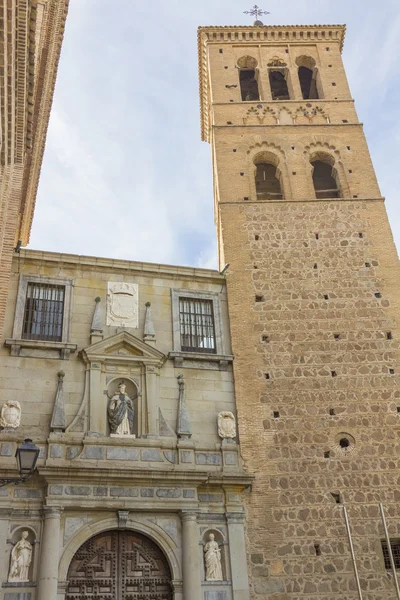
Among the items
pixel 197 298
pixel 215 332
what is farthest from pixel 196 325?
pixel 197 298

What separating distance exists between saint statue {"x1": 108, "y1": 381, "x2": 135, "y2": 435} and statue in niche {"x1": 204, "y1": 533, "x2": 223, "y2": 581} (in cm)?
283

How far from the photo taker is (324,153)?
19.9m

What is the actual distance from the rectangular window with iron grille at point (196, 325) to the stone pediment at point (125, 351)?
2.94 ft

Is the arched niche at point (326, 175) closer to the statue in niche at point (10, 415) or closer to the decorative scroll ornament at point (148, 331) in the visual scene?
the decorative scroll ornament at point (148, 331)

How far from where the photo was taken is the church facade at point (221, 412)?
41.3 feet

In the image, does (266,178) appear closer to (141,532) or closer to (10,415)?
(10,415)

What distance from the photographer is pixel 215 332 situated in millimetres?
15766

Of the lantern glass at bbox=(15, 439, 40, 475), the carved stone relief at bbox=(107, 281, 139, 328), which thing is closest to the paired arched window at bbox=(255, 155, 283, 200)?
the carved stone relief at bbox=(107, 281, 139, 328)

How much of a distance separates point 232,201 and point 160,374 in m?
5.97

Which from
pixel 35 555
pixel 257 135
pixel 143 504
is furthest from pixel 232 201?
pixel 35 555

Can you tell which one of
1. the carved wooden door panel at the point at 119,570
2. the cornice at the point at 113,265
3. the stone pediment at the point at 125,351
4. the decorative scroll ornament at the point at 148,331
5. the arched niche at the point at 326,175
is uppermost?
the arched niche at the point at 326,175

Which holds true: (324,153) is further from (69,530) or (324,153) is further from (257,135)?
(69,530)

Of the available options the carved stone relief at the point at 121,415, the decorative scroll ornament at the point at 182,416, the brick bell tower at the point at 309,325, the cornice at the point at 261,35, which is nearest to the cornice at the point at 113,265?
the brick bell tower at the point at 309,325

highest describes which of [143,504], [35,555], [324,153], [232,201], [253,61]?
[253,61]
